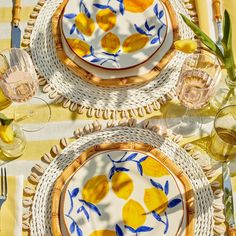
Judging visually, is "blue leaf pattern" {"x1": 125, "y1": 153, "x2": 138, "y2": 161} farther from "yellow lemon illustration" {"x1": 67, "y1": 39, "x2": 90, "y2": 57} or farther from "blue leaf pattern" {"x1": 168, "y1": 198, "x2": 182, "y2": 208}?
"yellow lemon illustration" {"x1": 67, "y1": 39, "x2": 90, "y2": 57}

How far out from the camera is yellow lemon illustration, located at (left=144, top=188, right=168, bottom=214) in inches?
46.3

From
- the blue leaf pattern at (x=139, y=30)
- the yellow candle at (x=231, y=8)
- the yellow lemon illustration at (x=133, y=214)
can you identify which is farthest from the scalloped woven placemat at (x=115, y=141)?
the yellow candle at (x=231, y=8)

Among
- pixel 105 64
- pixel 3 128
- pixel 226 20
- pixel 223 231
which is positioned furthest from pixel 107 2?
pixel 223 231

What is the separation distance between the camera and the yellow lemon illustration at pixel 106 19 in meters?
1.38

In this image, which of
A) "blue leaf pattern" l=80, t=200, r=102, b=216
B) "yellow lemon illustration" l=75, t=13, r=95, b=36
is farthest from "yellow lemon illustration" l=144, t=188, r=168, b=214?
"yellow lemon illustration" l=75, t=13, r=95, b=36

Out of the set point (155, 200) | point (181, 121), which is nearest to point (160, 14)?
point (181, 121)

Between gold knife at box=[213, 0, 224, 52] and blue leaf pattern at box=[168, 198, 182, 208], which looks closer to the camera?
blue leaf pattern at box=[168, 198, 182, 208]

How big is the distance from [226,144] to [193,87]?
176mm

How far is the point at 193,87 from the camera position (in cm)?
132

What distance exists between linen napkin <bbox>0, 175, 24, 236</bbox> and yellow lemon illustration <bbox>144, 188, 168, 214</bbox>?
1.02 feet

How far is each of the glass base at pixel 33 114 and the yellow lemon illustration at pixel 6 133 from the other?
7 centimetres

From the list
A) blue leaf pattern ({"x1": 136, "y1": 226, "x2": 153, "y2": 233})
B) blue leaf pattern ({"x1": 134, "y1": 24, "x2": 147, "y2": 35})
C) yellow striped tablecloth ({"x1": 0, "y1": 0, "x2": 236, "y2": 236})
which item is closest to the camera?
blue leaf pattern ({"x1": 136, "y1": 226, "x2": 153, "y2": 233})

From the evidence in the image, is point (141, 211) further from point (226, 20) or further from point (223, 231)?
point (226, 20)

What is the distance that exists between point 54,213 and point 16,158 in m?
0.20
